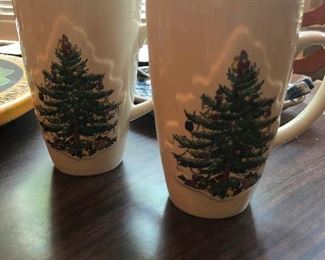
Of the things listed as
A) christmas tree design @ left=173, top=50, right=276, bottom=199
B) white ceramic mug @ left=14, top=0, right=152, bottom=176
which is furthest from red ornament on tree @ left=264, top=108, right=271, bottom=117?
white ceramic mug @ left=14, top=0, right=152, bottom=176

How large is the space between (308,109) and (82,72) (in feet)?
0.53

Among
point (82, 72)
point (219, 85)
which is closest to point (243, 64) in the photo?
point (219, 85)

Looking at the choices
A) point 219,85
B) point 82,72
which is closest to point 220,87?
point 219,85

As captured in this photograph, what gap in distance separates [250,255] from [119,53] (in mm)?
167

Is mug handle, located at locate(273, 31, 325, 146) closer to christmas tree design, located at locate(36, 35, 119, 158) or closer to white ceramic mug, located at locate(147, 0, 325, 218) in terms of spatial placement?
white ceramic mug, located at locate(147, 0, 325, 218)

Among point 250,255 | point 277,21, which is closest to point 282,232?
point 250,255

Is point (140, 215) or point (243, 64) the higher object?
point (243, 64)

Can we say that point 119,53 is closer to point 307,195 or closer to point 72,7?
point 72,7

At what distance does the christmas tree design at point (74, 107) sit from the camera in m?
0.36

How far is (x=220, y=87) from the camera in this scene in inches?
11.7

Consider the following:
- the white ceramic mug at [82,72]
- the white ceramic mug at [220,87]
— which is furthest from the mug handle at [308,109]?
the white ceramic mug at [82,72]

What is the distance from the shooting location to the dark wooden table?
1.03 ft

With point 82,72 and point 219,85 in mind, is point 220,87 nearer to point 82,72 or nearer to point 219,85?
point 219,85

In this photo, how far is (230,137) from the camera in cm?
31
